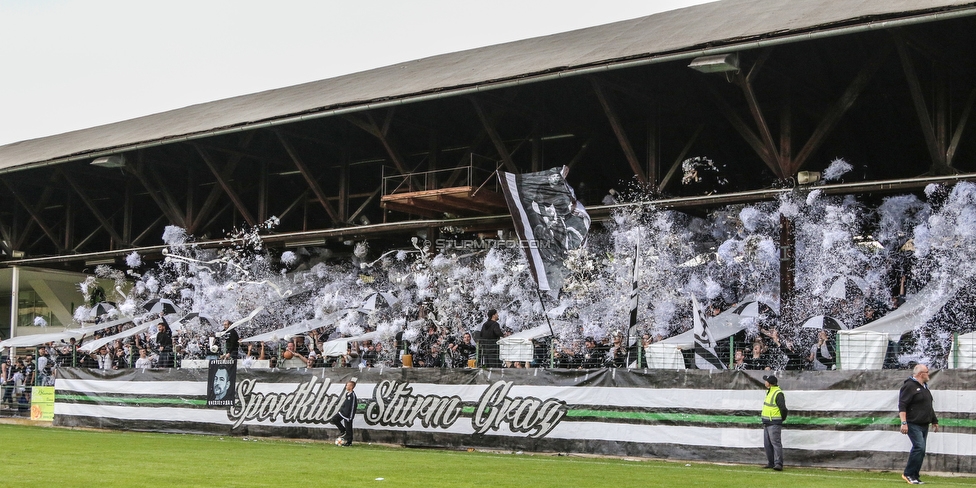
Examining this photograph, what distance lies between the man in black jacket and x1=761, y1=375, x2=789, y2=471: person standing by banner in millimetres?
1861

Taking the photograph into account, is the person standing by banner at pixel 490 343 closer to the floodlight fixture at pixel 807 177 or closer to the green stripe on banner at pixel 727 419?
the green stripe on banner at pixel 727 419

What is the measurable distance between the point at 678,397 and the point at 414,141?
12.9m

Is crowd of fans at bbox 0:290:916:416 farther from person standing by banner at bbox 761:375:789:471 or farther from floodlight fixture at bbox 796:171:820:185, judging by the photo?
floodlight fixture at bbox 796:171:820:185

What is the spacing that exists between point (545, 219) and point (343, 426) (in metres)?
5.69

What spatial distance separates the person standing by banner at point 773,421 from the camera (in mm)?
15993

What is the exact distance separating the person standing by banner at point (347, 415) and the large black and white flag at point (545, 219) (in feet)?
14.2

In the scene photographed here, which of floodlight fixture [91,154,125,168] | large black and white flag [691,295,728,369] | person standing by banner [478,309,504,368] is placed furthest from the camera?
floodlight fixture [91,154,125,168]

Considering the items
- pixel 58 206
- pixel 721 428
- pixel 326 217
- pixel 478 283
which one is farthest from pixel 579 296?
pixel 58 206

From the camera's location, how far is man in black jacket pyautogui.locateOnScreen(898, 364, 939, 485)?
1414 cm

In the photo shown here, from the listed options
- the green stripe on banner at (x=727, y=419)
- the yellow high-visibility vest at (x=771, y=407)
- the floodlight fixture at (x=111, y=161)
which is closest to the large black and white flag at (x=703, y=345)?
the green stripe on banner at (x=727, y=419)

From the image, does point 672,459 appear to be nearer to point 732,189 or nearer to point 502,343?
point 502,343

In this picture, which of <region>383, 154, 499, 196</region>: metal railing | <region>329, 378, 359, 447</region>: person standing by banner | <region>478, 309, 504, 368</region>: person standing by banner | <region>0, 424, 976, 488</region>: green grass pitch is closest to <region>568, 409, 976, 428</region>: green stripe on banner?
<region>0, 424, 976, 488</region>: green grass pitch

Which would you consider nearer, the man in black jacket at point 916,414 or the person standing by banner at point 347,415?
the man in black jacket at point 916,414

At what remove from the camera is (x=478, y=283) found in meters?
26.5
